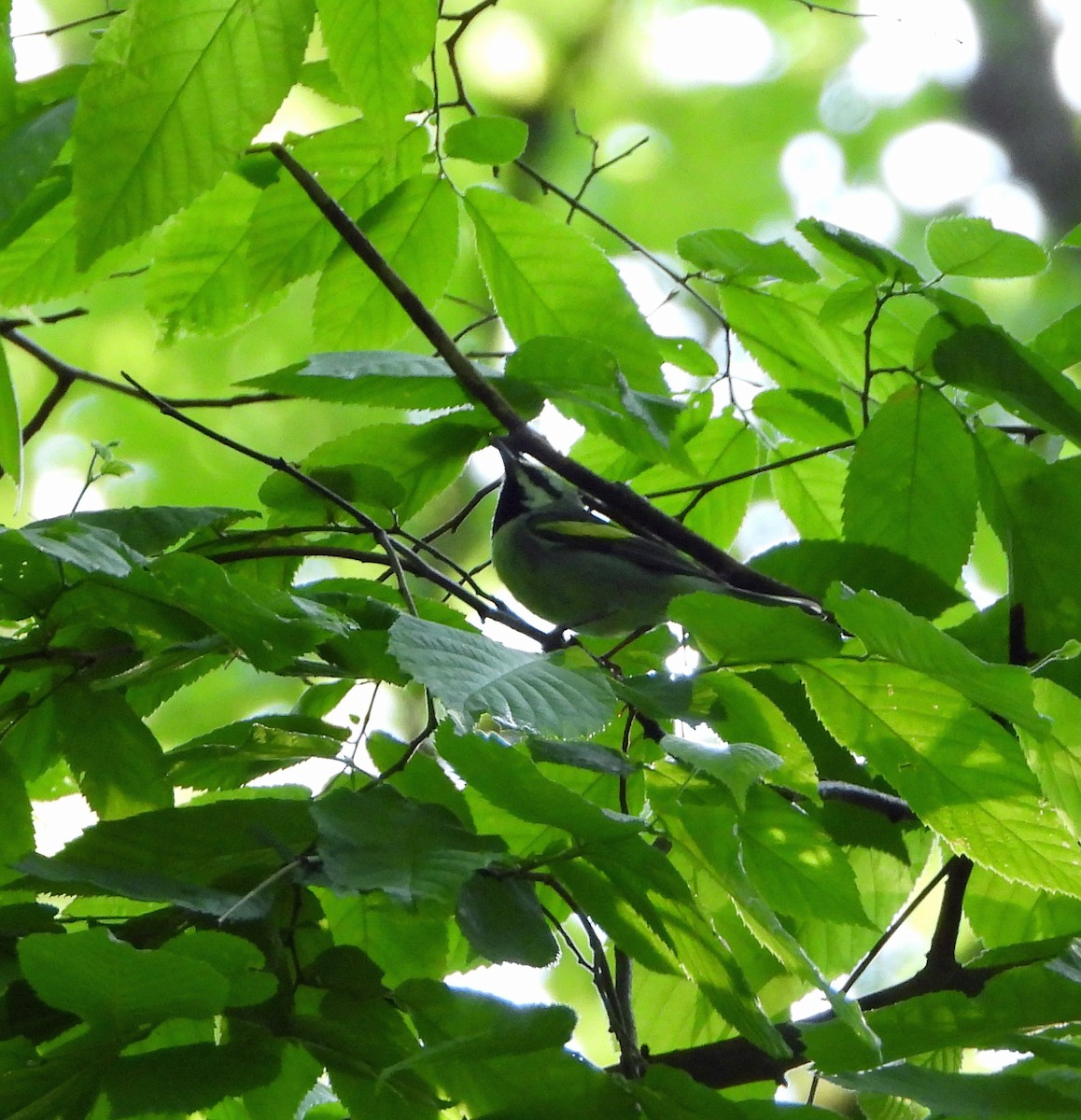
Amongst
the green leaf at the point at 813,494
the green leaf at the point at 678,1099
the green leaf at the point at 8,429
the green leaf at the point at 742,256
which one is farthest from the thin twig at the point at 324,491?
the green leaf at the point at 813,494

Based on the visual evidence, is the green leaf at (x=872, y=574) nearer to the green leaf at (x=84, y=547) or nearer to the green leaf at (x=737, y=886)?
the green leaf at (x=737, y=886)

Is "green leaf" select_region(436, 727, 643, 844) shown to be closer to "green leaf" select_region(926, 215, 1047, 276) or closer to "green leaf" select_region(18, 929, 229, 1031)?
"green leaf" select_region(18, 929, 229, 1031)

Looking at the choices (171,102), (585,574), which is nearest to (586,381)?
(171,102)

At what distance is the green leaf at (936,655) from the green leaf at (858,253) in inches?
33.5

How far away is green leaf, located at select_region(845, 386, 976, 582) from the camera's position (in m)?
1.83

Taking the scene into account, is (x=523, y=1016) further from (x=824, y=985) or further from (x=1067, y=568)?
(x=1067, y=568)

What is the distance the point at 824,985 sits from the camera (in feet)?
2.93

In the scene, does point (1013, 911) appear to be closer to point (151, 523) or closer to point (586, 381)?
point (586, 381)

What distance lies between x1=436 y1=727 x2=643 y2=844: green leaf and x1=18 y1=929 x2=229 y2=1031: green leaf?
0.26m

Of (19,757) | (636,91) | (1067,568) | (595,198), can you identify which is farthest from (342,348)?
(636,91)

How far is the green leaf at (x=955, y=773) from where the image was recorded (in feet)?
4.09

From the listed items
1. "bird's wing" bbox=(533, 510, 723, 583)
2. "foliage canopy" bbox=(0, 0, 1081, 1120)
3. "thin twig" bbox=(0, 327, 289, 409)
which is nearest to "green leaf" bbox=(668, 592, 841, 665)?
"foliage canopy" bbox=(0, 0, 1081, 1120)

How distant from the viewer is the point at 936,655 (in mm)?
1064

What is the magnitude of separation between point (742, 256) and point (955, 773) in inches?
41.2
